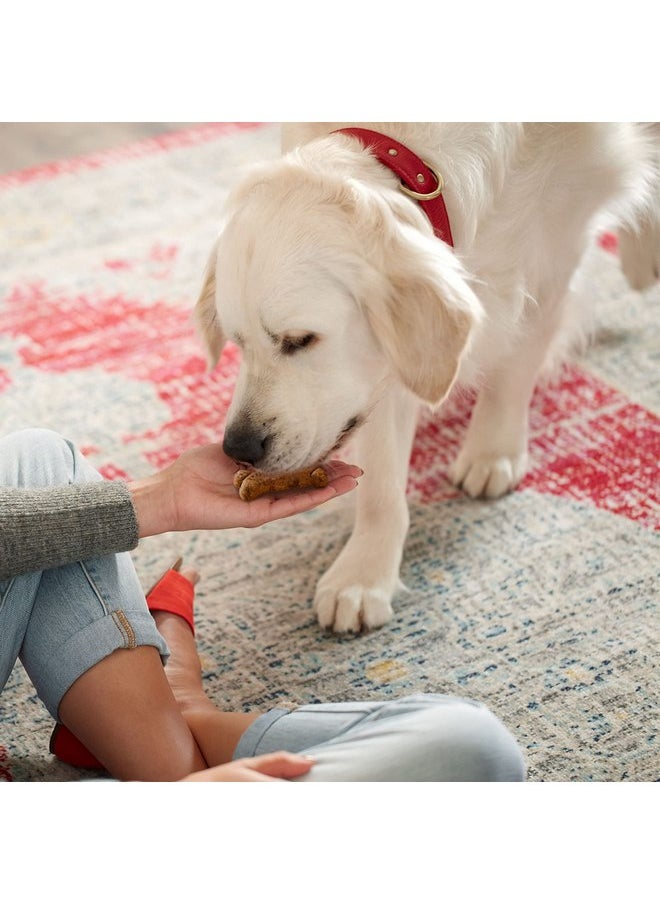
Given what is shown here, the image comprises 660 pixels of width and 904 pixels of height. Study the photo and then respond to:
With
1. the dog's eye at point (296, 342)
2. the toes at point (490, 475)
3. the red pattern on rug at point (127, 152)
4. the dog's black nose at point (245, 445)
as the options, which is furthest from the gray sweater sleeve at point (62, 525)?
the red pattern on rug at point (127, 152)

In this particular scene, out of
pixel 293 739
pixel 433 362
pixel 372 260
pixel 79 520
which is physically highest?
pixel 372 260

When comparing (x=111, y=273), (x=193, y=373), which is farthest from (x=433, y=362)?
(x=111, y=273)

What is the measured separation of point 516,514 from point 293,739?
744 millimetres

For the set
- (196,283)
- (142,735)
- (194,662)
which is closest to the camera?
(142,735)

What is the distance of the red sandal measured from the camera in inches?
52.9

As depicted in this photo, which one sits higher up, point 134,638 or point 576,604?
point 134,638

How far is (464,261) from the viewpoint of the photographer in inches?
59.9

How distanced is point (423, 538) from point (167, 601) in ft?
1.52

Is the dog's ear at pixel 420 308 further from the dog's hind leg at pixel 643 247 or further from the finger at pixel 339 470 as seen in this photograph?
the dog's hind leg at pixel 643 247

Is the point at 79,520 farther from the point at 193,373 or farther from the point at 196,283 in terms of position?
the point at 196,283

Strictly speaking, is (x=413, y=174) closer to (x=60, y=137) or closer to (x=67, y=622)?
(x=67, y=622)

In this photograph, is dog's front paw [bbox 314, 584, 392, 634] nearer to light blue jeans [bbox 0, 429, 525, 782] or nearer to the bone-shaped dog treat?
the bone-shaped dog treat

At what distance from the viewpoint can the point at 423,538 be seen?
1.77m

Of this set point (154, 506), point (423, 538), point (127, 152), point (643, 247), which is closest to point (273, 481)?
point (154, 506)
